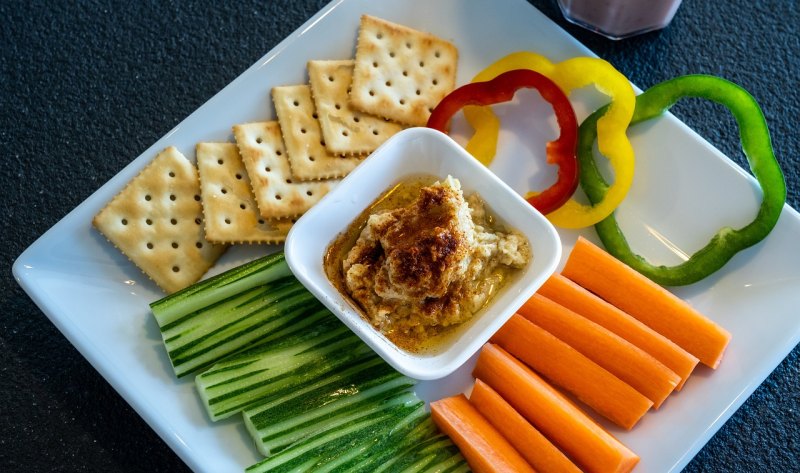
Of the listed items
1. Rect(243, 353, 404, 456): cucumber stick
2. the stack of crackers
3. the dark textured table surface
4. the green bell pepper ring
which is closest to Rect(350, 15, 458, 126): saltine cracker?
the stack of crackers

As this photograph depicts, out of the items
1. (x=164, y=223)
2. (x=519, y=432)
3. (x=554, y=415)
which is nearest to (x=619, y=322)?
(x=554, y=415)

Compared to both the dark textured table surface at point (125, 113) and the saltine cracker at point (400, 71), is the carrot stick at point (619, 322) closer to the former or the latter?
the dark textured table surface at point (125, 113)

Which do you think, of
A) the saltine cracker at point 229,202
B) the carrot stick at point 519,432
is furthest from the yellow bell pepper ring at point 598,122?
the saltine cracker at point 229,202

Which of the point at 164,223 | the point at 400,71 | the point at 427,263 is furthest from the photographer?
the point at 400,71

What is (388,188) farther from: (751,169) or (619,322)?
(751,169)

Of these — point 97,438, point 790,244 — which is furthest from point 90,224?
point 790,244

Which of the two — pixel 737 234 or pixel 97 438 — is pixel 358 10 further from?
pixel 97 438
